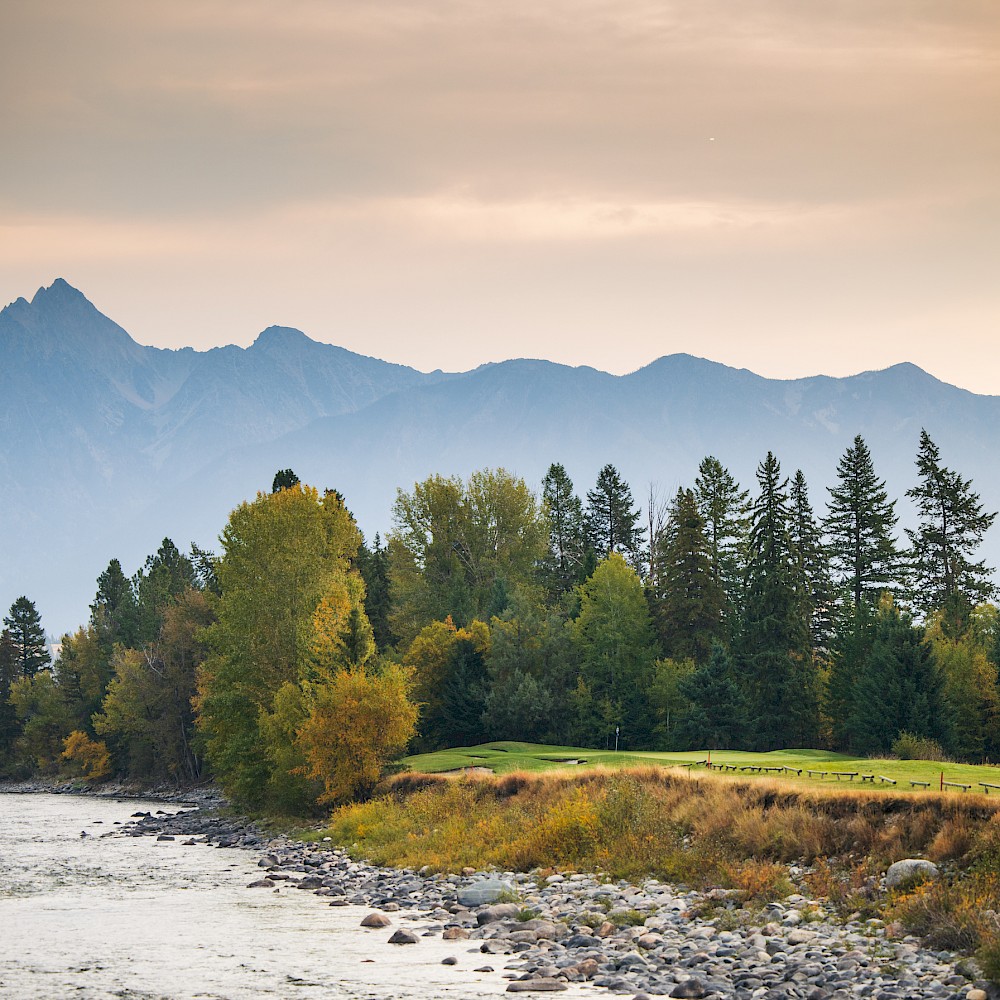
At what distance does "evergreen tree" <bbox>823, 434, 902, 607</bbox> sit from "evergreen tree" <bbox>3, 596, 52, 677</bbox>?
334 feet

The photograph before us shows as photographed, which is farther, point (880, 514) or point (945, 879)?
point (880, 514)

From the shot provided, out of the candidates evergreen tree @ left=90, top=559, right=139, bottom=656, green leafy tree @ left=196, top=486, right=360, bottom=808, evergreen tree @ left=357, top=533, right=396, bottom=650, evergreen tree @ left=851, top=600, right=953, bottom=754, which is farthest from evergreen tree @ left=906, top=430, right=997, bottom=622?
evergreen tree @ left=90, top=559, right=139, bottom=656

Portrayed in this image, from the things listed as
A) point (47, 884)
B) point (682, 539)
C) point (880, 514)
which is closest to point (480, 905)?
point (47, 884)

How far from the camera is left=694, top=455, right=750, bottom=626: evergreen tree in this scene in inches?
3095

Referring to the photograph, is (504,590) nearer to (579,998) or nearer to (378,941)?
(378,941)

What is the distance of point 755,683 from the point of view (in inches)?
2574

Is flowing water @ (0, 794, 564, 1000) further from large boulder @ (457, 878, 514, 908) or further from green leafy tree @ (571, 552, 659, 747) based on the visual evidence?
green leafy tree @ (571, 552, 659, 747)

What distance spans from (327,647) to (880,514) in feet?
143

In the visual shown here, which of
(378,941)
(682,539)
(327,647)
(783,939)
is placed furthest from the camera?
(682,539)

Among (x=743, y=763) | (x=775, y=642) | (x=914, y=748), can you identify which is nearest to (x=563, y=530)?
(x=775, y=642)

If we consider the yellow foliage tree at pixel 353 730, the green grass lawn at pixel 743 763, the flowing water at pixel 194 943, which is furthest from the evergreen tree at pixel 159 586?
the flowing water at pixel 194 943

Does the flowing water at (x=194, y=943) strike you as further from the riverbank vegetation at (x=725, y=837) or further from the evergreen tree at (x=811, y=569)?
the evergreen tree at (x=811, y=569)

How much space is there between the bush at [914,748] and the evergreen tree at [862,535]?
24.7 metres

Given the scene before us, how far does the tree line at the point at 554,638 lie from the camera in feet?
184
